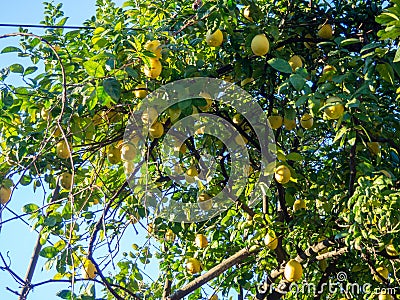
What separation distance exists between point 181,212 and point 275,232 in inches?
20.9

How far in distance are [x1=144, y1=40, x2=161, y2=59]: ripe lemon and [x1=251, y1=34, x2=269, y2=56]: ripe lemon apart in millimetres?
428

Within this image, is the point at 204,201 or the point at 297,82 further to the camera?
the point at 204,201

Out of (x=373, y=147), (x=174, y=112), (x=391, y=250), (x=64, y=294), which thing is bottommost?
(x=64, y=294)

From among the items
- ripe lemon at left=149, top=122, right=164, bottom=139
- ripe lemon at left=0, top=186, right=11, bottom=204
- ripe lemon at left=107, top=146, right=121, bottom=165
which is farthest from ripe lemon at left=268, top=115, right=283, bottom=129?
ripe lemon at left=0, top=186, right=11, bottom=204

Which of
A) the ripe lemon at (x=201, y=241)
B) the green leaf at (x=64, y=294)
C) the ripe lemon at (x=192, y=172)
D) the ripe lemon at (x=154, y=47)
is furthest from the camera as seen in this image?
the ripe lemon at (x=201, y=241)

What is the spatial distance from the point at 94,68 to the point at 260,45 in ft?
2.38

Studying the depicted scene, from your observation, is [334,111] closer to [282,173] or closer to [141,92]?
[282,173]

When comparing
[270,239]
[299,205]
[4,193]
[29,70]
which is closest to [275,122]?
[299,205]

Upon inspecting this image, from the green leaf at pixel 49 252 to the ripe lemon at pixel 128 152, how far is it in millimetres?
465

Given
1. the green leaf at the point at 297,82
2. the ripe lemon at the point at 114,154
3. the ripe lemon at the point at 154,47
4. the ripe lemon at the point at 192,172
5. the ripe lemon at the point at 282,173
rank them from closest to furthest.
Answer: the green leaf at the point at 297,82 → the ripe lemon at the point at 154,47 → the ripe lemon at the point at 282,173 → the ripe lemon at the point at 114,154 → the ripe lemon at the point at 192,172

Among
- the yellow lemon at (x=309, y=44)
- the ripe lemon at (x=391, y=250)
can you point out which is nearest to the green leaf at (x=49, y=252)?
the ripe lemon at (x=391, y=250)

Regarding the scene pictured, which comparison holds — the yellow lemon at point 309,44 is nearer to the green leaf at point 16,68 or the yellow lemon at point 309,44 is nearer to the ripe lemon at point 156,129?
the ripe lemon at point 156,129

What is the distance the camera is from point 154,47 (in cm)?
230

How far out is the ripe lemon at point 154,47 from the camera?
229 cm
